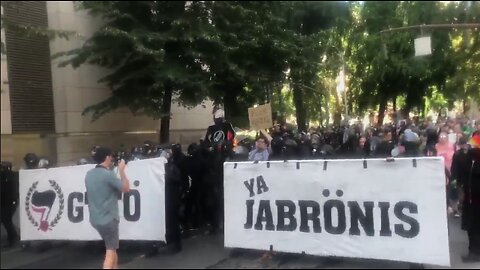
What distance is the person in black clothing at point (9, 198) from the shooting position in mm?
7590

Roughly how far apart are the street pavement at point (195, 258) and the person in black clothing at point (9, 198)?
0.31 m

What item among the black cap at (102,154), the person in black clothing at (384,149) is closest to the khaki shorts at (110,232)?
the black cap at (102,154)

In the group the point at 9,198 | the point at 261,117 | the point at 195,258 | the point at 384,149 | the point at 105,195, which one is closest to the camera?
the point at 105,195

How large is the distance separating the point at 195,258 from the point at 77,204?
183 cm

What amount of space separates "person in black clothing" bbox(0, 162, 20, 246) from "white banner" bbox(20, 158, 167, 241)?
0.37 m

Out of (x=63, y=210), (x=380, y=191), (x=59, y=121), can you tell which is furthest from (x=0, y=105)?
(x=380, y=191)

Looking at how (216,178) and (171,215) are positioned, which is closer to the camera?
(171,215)

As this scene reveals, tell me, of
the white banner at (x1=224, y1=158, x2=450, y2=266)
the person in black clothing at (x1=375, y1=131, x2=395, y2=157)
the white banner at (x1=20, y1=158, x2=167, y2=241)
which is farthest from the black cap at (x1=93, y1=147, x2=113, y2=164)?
the person in black clothing at (x1=375, y1=131, x2=395, y2=157)

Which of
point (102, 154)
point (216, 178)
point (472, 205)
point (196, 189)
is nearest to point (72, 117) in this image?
point (196, 189)

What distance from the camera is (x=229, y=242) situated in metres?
6.27

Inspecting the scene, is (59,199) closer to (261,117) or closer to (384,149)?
(261,117)

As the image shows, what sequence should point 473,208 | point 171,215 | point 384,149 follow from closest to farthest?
point 473,208, point 171,215, point 384,149

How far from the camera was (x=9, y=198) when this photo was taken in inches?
301

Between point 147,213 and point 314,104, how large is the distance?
9.00 meters
